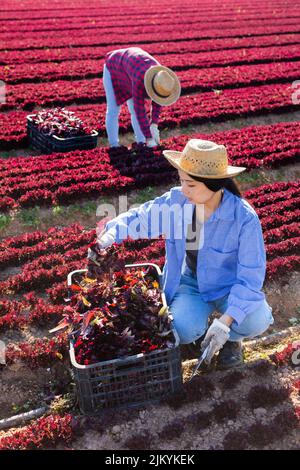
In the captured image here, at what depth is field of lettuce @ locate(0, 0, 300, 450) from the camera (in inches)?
142

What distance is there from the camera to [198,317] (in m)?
3.96

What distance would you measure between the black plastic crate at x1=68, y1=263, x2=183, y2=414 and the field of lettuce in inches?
4.2

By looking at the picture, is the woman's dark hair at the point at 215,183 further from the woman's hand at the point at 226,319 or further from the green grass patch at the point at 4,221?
the green grass patch at the point at 4,221

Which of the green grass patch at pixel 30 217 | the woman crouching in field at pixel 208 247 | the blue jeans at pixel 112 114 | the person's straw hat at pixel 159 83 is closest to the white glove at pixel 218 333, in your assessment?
the woman crouching in field at pixel 208 247

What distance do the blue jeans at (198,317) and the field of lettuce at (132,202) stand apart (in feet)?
1.05

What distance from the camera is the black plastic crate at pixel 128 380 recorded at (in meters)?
3.37

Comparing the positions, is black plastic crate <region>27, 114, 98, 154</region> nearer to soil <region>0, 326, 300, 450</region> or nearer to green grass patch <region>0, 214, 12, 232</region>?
green grass patch <region>0, 214, 12, 232</region>

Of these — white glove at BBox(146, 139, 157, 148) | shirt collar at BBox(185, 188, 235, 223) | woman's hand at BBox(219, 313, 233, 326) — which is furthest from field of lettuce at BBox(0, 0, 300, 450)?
shirt collar at BBox(185, 188, 235, 223)

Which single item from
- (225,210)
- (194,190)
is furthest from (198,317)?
(194,190)

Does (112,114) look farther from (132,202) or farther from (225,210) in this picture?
(225,210)

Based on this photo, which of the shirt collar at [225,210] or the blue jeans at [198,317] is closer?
the shirt collar at [225,210]

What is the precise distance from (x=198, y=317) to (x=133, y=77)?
4.31 meters

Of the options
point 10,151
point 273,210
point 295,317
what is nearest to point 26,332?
point 295,317

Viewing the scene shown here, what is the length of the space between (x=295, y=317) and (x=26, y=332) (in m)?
2.41
